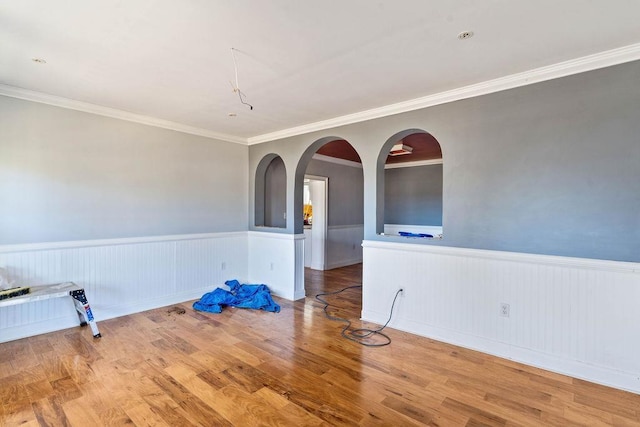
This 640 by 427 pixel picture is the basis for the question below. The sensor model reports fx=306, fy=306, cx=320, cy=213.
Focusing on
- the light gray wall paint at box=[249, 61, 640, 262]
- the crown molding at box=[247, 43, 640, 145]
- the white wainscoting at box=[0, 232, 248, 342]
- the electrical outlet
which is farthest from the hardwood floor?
the crown molding at box=[247, 43, 640, 145]

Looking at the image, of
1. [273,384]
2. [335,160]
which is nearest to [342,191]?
[335,160]

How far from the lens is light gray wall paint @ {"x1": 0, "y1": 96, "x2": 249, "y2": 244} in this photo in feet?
10.3

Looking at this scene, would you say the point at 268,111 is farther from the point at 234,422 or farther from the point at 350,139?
the point at 234,422

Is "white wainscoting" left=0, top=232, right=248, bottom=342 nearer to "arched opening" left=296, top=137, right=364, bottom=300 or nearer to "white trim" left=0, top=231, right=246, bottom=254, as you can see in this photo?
"white trim" left=0, top=231, right=246, bottom=254

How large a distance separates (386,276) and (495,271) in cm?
115

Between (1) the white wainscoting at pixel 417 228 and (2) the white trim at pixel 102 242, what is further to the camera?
(1) the white wainscoting at pixel 417 228

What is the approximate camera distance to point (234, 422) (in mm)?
1943

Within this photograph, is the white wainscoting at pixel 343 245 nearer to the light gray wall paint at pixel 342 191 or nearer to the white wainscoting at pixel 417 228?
the light gray wall paint at pixel 342 191

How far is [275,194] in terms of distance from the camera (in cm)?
569

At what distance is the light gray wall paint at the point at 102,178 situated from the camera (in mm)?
3133

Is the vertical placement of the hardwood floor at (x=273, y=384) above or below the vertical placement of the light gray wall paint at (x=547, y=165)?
below

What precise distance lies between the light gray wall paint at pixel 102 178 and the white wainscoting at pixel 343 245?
2592 millimetres

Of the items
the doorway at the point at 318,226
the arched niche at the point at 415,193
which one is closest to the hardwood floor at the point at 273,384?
the doorway at the point at 318,226

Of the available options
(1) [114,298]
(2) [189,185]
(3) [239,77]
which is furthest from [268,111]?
(1) [114,298]
